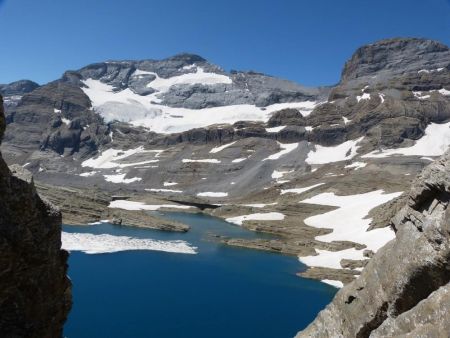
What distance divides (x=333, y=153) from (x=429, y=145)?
109ft

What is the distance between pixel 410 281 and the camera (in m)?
14.9

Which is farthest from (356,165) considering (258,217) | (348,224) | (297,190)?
(348,224)

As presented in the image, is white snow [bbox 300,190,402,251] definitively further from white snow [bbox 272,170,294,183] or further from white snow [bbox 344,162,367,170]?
white snow [bbox 272,170,294,183]

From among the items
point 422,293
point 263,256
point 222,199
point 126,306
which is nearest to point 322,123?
point 222,199

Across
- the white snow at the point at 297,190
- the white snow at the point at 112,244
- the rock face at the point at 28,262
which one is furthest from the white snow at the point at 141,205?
the rock face at the point at 28,262

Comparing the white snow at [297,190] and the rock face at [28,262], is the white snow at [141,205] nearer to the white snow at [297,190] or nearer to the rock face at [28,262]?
the white snow at [297,190]

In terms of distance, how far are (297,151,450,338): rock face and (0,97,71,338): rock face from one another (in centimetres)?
1042

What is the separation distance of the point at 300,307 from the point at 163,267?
63.2ft

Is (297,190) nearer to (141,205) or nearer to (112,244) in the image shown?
(141,205)

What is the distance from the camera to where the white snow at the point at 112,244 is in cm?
6488

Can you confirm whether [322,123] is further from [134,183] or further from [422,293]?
[422,293]

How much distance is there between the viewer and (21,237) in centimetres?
1472

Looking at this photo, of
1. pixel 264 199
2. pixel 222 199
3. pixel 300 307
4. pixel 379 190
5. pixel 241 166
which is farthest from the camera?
pixel 241 166

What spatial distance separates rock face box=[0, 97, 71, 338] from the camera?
14.3 m
